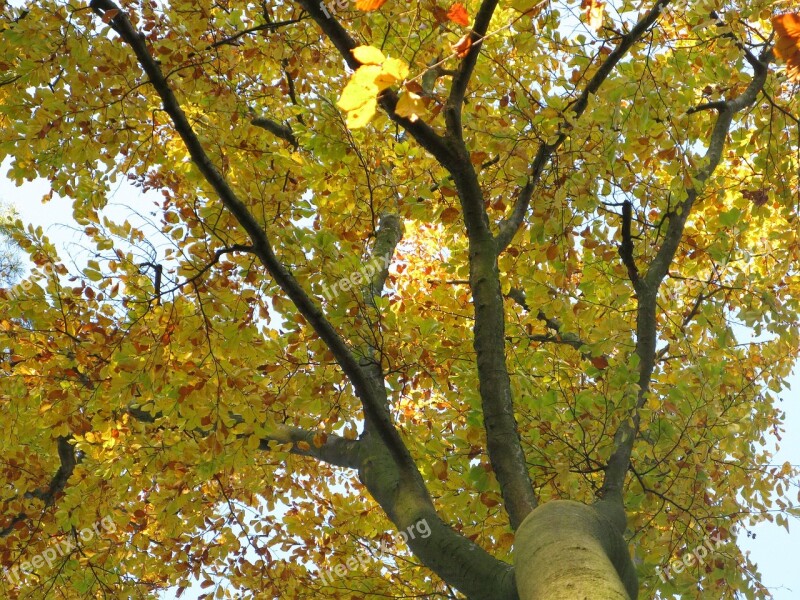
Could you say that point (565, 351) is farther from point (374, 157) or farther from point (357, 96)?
point (357, 96)

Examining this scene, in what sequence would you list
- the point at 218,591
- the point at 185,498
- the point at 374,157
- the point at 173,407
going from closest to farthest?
the point at 173,407, the point at 185,498, the point at 374,157, the point at 218,591

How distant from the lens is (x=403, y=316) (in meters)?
5.43

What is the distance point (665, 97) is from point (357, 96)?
295 centimetres

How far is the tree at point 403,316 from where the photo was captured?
11.8 feet

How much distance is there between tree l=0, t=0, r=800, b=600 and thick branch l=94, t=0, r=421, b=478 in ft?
0.05

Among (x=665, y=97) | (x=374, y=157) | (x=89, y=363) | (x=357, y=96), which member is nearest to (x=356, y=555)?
(x=89, y=363)

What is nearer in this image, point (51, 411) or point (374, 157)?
point (51, 411)

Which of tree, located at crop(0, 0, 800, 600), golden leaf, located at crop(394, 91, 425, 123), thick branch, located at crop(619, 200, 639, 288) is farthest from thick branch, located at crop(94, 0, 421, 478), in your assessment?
golden leaf, located at crop(394, 91, 425, 123)

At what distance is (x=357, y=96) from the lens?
5.32 feet

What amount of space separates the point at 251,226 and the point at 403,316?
219cm

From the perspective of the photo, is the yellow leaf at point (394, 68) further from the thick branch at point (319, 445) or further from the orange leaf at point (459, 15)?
the thick branch at point (319, 445)

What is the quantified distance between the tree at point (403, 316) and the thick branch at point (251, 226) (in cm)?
2

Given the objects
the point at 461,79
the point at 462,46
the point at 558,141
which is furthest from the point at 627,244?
the point at 462,46

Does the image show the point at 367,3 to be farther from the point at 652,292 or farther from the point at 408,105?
the point at 652,292
